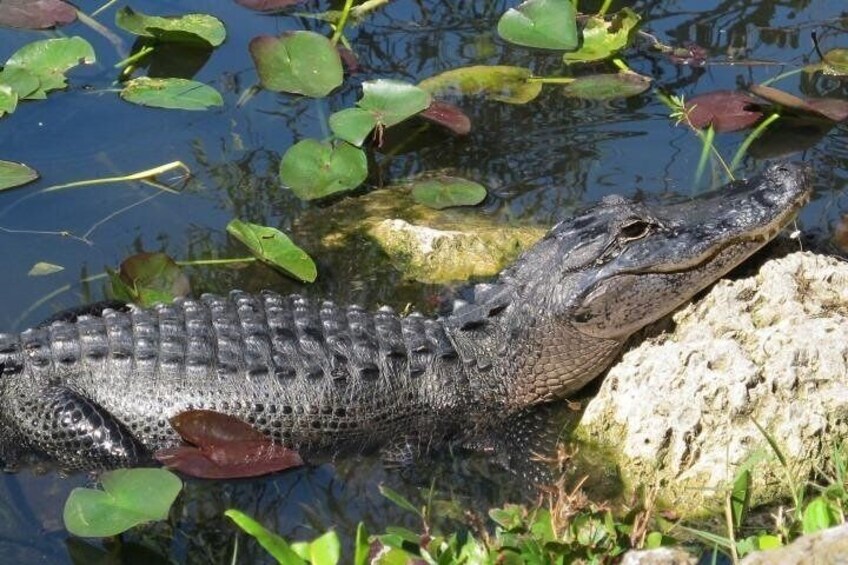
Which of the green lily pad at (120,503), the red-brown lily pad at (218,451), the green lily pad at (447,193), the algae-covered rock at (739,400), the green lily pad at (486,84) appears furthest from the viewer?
the green lily pad at (486,84)

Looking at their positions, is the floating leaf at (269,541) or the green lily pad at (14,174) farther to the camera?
the green lily pad at (14,174)

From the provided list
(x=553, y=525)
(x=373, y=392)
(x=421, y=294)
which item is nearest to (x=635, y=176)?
(x=421, y=294)

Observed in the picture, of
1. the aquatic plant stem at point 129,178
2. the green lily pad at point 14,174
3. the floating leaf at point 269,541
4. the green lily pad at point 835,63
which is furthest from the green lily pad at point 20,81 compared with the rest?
the green lily pad at point 835,63

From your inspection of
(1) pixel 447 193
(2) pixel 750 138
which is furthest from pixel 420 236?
(2) pixel 750 138

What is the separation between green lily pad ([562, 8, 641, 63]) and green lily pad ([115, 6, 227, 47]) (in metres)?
1.77

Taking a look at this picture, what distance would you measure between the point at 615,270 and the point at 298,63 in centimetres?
238

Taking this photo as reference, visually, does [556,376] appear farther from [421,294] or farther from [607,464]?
[421,294]

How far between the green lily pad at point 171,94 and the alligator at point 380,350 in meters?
1.69

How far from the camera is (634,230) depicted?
14.5ft

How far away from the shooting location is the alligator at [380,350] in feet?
14.0

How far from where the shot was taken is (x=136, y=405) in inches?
168

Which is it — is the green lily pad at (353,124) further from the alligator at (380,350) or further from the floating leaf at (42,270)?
the floating leaf at (42,270)

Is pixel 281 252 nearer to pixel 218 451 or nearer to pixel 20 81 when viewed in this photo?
pixel 218 451

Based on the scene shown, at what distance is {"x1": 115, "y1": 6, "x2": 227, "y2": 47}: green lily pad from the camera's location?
21.0 ft
